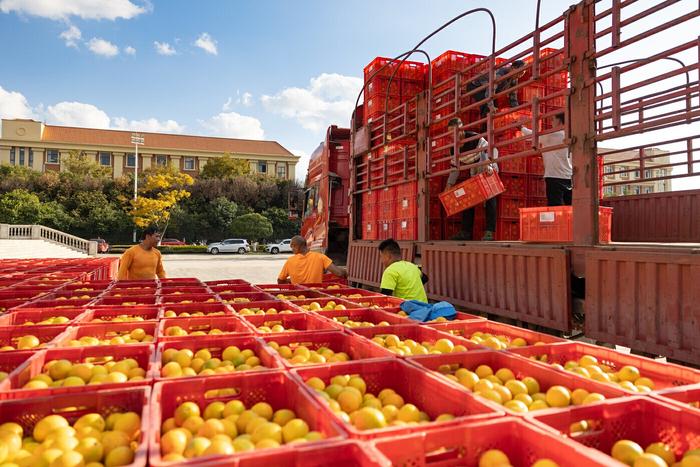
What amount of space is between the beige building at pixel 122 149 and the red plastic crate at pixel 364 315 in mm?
63852

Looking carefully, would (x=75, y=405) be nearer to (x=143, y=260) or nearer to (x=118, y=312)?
(x=118, y=312)

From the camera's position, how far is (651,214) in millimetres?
7840

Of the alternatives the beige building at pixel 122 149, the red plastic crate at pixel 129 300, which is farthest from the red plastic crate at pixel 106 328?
the beige building at pixel 122 149

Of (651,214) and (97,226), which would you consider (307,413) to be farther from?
(97,226)

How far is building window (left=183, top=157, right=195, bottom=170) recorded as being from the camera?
7731cm

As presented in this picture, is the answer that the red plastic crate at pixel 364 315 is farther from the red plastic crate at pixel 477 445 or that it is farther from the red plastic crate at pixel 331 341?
the red plastic crate at pixel 477 445

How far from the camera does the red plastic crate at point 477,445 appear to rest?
1.50 metres

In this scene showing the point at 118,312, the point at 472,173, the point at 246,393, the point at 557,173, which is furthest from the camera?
the point at 472,173

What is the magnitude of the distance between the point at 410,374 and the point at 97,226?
153 ft

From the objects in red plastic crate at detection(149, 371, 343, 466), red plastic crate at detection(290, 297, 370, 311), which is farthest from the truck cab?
red plastic crate at detection(149, 371, 343, 466)

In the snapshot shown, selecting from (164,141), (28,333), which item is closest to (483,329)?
(28,333)

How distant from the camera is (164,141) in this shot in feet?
260

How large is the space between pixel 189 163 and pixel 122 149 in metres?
9.62

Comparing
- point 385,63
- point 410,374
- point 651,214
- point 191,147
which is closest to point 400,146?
point 385,63
